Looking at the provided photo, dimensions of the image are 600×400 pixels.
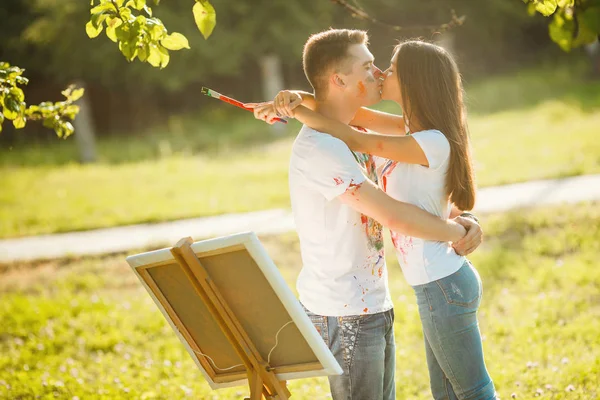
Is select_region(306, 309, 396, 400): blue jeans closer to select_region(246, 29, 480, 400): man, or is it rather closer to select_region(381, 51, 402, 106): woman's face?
select_region(246, 29, 480, 400): man

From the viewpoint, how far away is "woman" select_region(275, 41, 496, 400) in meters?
2.77

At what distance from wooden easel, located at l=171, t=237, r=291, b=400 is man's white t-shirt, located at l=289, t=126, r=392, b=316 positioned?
29cm

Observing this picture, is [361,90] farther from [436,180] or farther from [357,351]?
[357,351]

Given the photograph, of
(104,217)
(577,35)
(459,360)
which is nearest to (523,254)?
(577,35)

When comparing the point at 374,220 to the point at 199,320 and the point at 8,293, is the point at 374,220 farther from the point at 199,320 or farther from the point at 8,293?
the point at 8,293

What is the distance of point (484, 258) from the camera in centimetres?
685

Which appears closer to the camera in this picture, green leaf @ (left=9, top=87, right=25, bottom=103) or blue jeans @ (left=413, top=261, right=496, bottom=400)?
blue jeans @ (left=413, top=261, right=496, bottom=400)

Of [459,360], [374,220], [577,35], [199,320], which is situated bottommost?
[459,360]

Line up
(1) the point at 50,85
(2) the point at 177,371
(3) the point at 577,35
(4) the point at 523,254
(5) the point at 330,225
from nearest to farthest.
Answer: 1. (5) the point at 330,225
2. (3) the point at 577,35
3. (2) the point at 177,371
4. (4) the point at 523,254
5. (1) the point at 50,85

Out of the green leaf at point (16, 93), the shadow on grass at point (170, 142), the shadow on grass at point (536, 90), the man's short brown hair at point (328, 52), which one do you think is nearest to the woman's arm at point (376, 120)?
the man's short brown hair at point (328, 52)

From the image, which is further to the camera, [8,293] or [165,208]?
[165,208]

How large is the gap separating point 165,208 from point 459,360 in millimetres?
7884

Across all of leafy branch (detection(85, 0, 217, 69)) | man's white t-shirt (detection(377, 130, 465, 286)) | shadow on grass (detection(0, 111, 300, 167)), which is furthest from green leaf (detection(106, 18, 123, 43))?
shadow on grass (detection(0, 111, 300, 167))

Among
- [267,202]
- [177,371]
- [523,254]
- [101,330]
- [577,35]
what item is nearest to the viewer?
[577,35]
